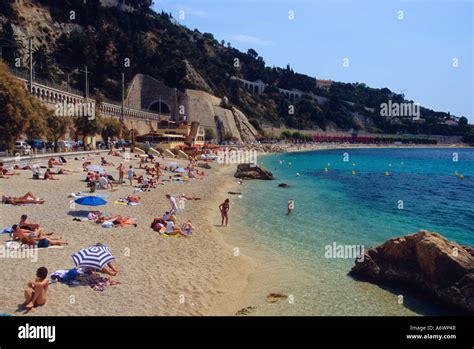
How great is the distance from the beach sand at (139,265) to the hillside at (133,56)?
37.8 m

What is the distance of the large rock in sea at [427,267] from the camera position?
9.38 meters

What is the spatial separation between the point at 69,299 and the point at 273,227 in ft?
35.5

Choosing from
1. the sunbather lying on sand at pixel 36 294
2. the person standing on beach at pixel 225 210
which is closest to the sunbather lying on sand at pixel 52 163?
the person standing on beach at pixel 225 210

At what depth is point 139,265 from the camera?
10.6m

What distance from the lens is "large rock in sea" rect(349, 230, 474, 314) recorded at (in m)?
9.38

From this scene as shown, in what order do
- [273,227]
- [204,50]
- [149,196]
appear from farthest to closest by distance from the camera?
[204,50] → [149,196] → [273,227]

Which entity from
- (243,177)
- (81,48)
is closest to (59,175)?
(243,177)

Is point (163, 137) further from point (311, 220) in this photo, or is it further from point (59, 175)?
point (311, 220)

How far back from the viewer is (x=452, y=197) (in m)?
32.0

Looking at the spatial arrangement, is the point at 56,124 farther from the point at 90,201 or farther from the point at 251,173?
the point at 90,201

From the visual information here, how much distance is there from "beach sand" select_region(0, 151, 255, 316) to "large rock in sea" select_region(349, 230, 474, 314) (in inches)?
150

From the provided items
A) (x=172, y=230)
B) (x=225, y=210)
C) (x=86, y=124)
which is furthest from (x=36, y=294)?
(x=86, y=124)

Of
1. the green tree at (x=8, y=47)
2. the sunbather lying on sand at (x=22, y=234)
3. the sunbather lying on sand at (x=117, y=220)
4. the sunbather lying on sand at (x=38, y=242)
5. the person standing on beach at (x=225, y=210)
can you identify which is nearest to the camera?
the sunbather lying on sand at (x=38, y=242)

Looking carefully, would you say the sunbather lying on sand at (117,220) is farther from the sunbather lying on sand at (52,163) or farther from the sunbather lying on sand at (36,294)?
the sunbather lying on sand at (52,163)
